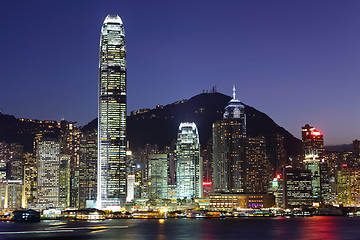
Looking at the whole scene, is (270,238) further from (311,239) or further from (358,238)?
(358,238)

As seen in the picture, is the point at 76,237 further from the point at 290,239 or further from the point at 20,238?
the point at 290,239

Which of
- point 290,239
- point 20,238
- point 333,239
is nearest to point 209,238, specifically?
point 290,239

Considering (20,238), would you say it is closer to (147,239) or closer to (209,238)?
(147,239)

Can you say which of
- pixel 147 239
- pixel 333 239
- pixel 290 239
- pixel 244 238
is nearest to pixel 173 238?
pixel 147 239

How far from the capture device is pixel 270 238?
145m

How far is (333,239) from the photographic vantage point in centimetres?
14038

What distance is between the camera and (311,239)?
139000 millimetres

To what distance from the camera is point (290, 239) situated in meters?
140

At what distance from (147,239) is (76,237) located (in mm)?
18381

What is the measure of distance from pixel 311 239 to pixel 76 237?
5623cm

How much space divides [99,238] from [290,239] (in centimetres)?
4517

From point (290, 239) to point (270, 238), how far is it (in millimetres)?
6513

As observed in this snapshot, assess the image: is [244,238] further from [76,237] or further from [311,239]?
[76,237]

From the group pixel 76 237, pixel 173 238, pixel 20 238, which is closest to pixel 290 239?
pixel 173 238
